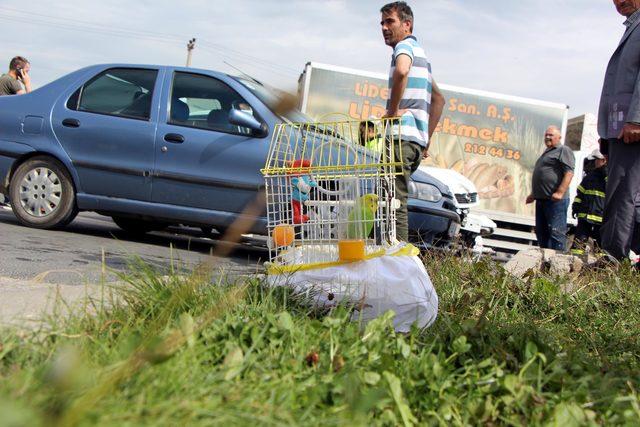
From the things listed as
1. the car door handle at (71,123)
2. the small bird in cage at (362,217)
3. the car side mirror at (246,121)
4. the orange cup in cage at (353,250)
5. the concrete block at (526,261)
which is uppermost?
the car side mirror at (246,121)

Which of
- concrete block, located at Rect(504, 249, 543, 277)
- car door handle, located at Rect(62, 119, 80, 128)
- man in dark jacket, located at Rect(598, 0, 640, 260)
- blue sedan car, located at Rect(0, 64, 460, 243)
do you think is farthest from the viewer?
car door handle, located at Rect(62, 119, 80, 128)

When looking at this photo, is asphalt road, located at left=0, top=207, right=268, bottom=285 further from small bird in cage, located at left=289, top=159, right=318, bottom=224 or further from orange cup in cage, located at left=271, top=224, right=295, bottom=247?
small bird in cage, located at left=289, top=159, right=318, bottom=224

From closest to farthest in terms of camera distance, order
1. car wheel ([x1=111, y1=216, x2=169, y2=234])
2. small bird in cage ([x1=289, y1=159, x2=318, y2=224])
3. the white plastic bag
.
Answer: the white plastic bag, small bird in cage ([x1=289, y1=159, x2=318, y2=224]), car wheel ([x1=111, y1=216, x2=169, y2=234])

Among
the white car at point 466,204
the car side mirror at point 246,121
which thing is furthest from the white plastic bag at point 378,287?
the white car at point 466,204

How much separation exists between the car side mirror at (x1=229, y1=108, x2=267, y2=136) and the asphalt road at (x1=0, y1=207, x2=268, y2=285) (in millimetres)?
1164

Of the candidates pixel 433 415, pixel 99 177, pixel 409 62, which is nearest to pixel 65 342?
pixel 433 415

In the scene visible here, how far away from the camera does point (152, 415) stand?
1.85 metres

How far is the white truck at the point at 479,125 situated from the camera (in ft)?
51.8

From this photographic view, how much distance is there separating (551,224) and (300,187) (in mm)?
7618

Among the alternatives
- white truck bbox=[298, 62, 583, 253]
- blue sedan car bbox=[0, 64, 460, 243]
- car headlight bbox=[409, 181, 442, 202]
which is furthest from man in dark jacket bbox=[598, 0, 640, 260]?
white truck bbox=[298, 62, 583, 253]

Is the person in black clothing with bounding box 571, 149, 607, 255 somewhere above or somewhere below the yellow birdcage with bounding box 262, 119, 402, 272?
below

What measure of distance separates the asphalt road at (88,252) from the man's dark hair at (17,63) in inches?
87.5

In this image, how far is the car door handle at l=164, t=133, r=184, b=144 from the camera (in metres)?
7.48

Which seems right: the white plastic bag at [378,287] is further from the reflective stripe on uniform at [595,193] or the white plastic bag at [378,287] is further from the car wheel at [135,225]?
the reflective stripe on uniform at [595,193]
